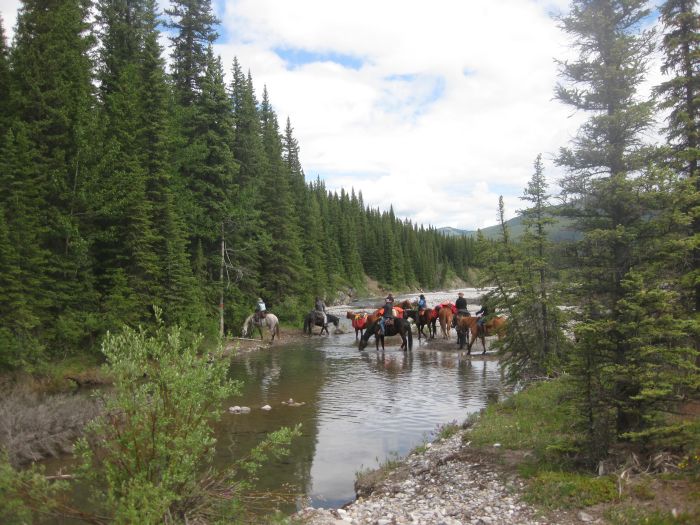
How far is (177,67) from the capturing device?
99.7 ft

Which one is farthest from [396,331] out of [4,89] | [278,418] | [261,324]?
[4,89]

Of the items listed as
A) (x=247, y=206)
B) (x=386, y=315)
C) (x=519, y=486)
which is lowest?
(x=519, y=486)

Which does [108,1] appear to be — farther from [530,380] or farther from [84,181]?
[530,380]

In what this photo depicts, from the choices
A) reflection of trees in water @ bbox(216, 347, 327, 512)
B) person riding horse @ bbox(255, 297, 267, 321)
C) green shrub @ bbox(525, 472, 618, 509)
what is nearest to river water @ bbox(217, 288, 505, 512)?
reflection of trees in water @ bbox(216, 347, 327, 512)

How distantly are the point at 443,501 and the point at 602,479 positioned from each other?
232 centimetres

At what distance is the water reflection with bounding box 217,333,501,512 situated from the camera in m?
10.0

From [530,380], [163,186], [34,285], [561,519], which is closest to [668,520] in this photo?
[561,519]

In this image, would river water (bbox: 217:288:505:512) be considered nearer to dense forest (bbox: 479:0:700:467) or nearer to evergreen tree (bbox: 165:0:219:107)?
dense forest (bbox: 479:0:700:467)

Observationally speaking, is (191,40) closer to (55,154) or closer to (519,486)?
(55,154)

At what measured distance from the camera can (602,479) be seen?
7.02m

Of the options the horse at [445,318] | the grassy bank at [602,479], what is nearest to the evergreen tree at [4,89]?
the grassy bank at [602,479]

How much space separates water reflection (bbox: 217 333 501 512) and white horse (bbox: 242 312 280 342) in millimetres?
7031

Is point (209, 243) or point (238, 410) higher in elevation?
point (209, 243)

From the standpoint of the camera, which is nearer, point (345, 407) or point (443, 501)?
point (443, 501)
